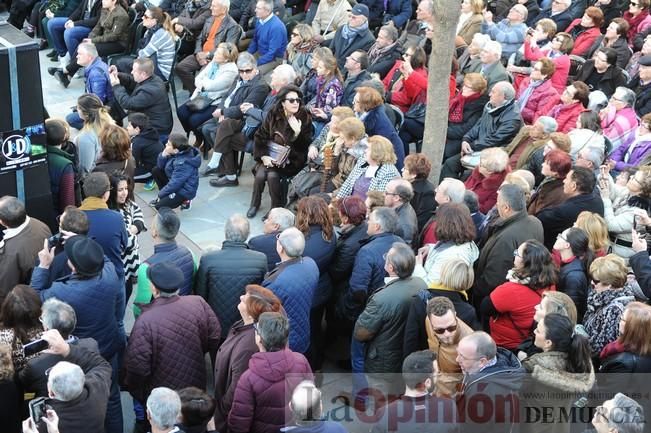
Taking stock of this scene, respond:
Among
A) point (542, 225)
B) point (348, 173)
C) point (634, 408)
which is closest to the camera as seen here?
point (634, 408)

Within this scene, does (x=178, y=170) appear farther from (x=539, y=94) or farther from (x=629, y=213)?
(x=629, y=213)

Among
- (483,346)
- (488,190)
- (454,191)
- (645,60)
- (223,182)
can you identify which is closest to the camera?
(483,346)

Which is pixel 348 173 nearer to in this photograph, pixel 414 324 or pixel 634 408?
pixel 414 324

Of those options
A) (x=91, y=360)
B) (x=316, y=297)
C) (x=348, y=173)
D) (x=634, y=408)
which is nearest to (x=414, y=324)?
(x=316, y=297)

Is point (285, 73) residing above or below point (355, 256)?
above

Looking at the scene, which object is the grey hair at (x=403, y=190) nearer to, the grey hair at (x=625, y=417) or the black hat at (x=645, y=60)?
the grey hair at (x=625, y=417)

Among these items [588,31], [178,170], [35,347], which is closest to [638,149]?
[588,31]

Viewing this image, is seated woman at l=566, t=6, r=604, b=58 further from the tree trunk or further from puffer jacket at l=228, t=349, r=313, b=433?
puffer jacket at l=228, t=349, r=313, b=433

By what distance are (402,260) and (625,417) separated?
1780 mm

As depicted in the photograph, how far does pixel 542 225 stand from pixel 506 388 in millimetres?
2432

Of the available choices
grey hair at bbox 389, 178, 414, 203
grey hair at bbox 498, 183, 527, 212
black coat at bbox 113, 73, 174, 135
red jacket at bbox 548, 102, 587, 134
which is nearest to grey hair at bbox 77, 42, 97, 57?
black coat at bbox 113, 73, 174, 135

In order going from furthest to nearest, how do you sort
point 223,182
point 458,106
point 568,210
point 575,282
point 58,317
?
1. point 223,182
2. point 458,106
3. point 568,210
4. point 575,282
5. point 58,317

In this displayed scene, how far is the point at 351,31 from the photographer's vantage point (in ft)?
36.8

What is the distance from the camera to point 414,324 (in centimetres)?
611
